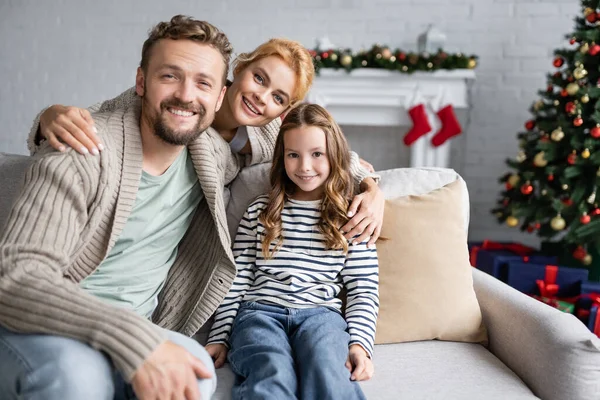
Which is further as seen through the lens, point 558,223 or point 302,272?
point 558,223

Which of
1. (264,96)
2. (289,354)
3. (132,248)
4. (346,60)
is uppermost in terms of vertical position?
(346,60)

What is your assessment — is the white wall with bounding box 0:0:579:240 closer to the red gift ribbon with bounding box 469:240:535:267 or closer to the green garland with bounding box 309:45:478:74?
the green garland with bounding box 309:45:478:74

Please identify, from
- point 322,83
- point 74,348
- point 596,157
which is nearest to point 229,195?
point 74,348

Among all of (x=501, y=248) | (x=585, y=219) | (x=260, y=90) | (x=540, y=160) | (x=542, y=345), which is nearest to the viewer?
(x=542, y=345)

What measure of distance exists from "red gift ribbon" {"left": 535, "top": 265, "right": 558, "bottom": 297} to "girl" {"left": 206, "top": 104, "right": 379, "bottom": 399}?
4.84ft

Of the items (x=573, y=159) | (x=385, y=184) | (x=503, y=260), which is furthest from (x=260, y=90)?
(x=573, y=159)

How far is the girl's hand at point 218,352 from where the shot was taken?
4.93 feet

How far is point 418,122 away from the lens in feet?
12.7

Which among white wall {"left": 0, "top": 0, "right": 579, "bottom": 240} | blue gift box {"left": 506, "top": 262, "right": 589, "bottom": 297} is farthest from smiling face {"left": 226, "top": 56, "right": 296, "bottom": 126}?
white wall {"left": 0, "top": 0, "right": 579, "bottom": 240}

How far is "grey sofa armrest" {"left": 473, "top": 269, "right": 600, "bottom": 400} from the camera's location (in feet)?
4.42

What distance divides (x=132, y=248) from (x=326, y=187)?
22.2 inches

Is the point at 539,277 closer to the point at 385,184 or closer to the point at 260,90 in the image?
the point at 385,184

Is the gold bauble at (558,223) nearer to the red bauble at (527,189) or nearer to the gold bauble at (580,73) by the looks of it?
the red bauble at (527,189)

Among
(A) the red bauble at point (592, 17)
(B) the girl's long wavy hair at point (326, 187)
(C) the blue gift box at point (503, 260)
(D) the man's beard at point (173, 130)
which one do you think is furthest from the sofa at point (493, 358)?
(A) the red bauble at point (592, 17)
